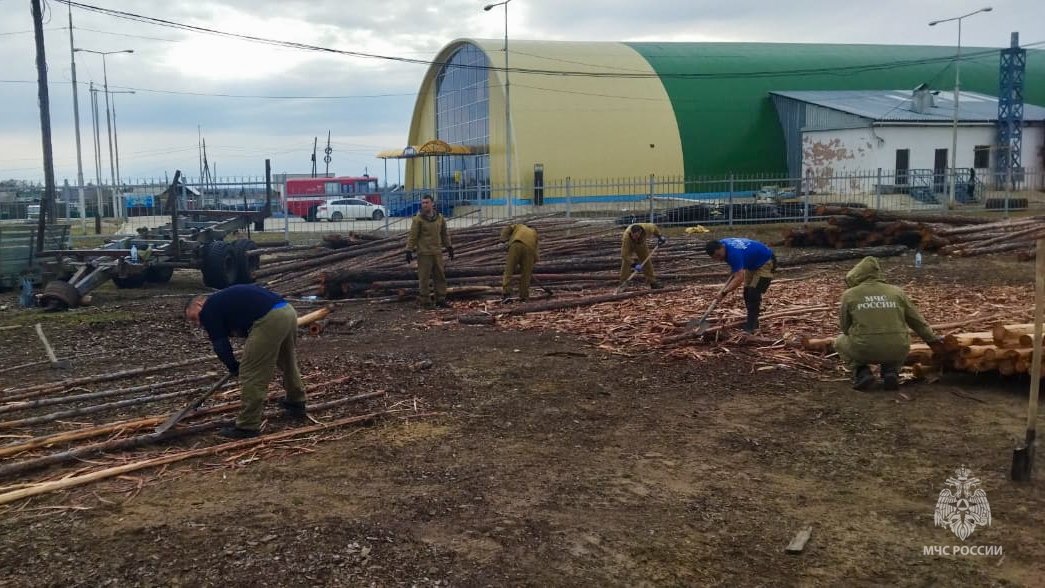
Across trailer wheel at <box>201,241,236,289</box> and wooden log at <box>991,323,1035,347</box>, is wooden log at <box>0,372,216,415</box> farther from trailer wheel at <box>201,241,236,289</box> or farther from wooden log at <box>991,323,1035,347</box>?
trailer wheel at <box>201,241,236,289</box>

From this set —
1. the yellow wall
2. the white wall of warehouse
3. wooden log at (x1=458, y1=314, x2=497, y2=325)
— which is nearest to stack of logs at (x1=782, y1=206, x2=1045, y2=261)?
wooden log at (x1=458, y1=314, x2=497, y2=325)

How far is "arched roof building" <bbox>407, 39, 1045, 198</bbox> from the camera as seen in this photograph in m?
36.4

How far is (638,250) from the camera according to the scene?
45.4 feet

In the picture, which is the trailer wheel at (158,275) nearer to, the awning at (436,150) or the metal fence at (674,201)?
the metal fence at (674,201)

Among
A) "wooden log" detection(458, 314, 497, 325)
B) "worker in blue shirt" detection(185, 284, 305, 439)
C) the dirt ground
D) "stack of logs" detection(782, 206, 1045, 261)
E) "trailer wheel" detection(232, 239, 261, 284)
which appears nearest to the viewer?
the dirt ground

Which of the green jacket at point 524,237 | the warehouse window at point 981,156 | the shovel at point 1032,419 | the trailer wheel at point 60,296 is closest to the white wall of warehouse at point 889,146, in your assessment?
the warehouse window at point 981,156

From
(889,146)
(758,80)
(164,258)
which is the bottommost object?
(164,258)

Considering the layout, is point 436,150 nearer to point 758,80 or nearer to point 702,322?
point 758,80

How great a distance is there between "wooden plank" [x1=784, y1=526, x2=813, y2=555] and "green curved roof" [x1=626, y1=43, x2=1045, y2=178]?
3402 centimetres

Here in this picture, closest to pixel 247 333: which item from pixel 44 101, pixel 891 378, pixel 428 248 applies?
pixel 891 378

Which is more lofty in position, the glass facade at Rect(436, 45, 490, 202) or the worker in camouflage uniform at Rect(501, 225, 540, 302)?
the glass facade at Rect(436, 45, 490, 202)

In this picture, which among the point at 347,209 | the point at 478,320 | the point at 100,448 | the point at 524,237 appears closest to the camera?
the point at 100,448

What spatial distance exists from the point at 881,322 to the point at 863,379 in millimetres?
578

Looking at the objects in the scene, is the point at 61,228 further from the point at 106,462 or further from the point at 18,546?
the point at 18,546
